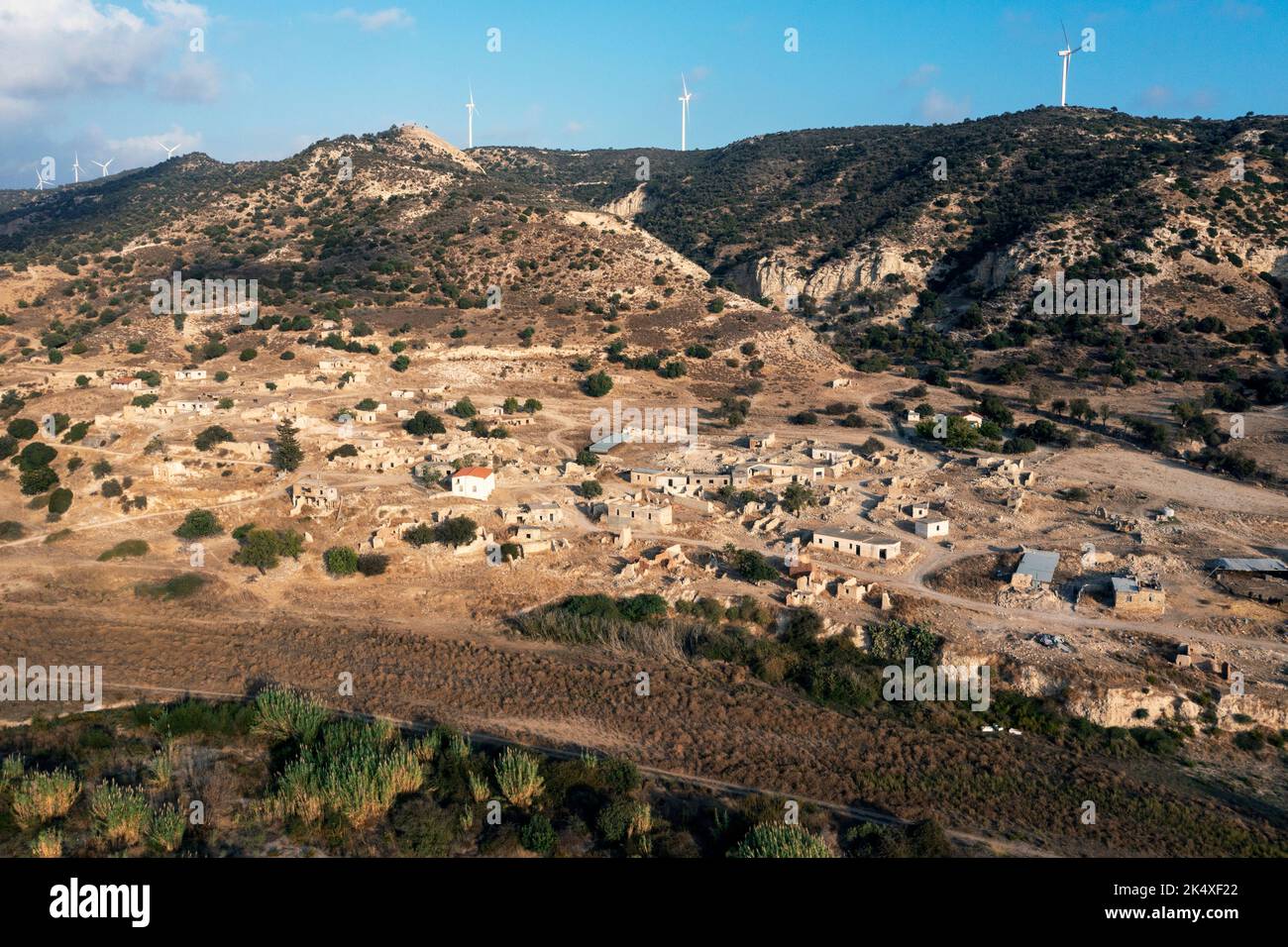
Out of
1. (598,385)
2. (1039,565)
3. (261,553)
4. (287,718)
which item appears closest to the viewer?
(287,718)

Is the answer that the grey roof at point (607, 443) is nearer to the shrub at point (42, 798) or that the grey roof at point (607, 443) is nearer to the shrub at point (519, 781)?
the shrub at point (519, 781)

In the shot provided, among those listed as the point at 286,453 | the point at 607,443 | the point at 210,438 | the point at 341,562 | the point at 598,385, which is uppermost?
the point at 598,385

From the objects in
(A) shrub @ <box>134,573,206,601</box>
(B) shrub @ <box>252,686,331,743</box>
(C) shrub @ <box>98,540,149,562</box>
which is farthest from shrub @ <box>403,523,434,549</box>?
(B) shrub @ <box>252,686,331,743</box>

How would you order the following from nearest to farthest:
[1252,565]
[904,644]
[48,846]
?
[48,846] < [904,644] < [1252,565]

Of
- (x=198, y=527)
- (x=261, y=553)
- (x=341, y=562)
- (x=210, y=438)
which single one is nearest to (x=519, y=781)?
(x=341, y=562)

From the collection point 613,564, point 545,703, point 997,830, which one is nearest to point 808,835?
point 997,830

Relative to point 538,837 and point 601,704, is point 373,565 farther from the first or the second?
point 538,837
